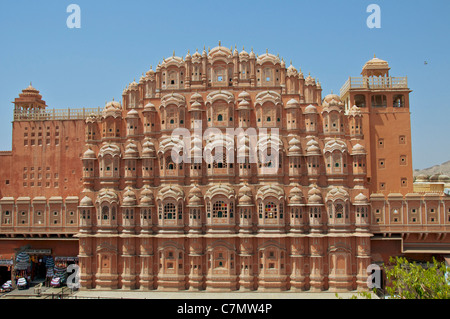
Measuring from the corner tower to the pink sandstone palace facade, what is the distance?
11 cm

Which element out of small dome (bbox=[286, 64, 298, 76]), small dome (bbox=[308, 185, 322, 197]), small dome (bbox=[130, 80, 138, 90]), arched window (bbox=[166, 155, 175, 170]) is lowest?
small dome (bbox=[308, 185, 322, 197])

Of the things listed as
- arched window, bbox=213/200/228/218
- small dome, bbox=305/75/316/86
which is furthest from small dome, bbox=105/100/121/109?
small dome, bbox=305/75/316/86

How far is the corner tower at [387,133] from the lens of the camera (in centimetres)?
4350

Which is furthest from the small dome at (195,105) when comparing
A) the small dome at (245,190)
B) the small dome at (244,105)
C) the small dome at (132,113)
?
the small dome at (245,190)

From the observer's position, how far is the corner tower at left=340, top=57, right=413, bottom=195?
143 feet

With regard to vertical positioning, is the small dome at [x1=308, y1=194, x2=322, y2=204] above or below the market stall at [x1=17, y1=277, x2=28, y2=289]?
above

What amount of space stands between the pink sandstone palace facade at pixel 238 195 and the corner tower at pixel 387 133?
0.35 feet

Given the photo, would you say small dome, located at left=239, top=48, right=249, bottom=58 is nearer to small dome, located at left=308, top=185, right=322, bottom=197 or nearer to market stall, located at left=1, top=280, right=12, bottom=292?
small dome, located at left=308, top=185, right=322, bottom=197

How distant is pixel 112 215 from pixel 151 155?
22.4 ft

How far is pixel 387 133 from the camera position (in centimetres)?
4422

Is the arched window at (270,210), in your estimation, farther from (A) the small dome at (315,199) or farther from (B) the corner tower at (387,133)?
(B) the corner tower at (387,133)

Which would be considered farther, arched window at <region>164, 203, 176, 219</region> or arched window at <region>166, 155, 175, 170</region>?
arched window at <region>166, 155, 175, 170</region>
